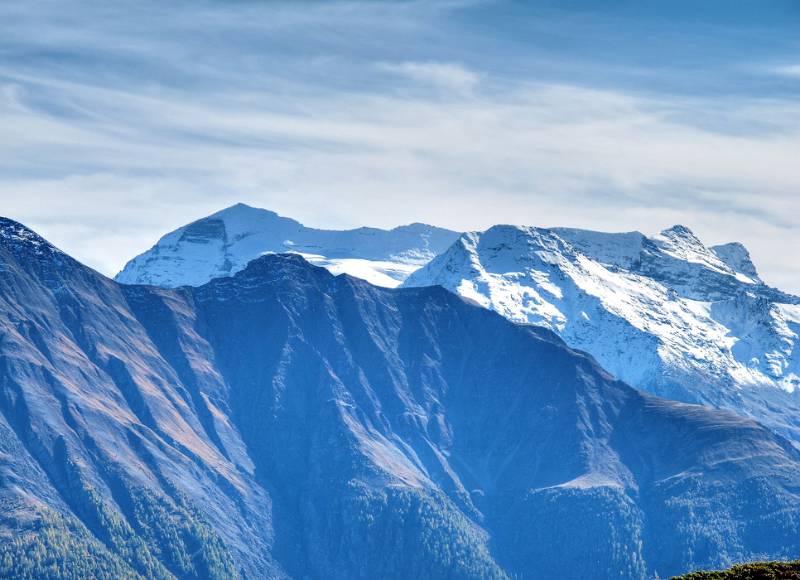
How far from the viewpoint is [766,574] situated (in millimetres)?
198000

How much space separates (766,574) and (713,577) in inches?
229

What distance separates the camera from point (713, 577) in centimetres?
19962
